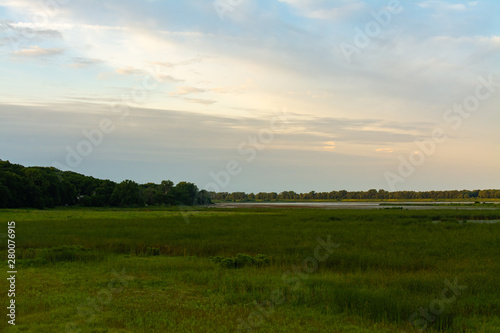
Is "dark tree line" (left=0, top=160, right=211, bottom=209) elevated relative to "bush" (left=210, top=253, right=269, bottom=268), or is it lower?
elevated

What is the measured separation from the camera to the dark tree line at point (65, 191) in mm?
70438

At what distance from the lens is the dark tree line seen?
70438 mm

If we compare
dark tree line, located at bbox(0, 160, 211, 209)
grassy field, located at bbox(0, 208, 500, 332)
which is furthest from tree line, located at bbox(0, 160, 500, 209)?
grassy field, located at bbox(0, 208, 500, 332)

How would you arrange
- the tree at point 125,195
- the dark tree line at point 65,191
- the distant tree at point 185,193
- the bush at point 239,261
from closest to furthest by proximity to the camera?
the bush at point 239,261 → the dark tree line at point 65,191 → the tree at point 125,195 → the distant tree at point 185,193

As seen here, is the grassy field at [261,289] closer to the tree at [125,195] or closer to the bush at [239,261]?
the bush at [239,261]

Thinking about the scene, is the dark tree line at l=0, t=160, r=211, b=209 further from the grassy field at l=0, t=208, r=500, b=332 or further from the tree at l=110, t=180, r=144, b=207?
the grassy field at l=0, t=208, r=500, b=332

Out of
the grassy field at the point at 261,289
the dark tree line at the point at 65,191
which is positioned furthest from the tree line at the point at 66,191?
the grassy field at the point at 261,289

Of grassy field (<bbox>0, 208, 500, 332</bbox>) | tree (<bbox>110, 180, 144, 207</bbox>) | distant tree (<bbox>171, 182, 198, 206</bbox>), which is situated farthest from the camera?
distant tree (<bbox>171, 182, 198, 206</bbox>)

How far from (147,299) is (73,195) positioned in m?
92.2

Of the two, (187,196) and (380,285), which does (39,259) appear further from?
(187,196)

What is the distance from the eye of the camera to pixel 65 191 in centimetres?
9044

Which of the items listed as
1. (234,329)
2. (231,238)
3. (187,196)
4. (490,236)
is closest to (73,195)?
(187,196)

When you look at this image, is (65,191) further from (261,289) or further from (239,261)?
(261,289)

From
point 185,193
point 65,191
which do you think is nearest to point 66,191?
point 65,191
